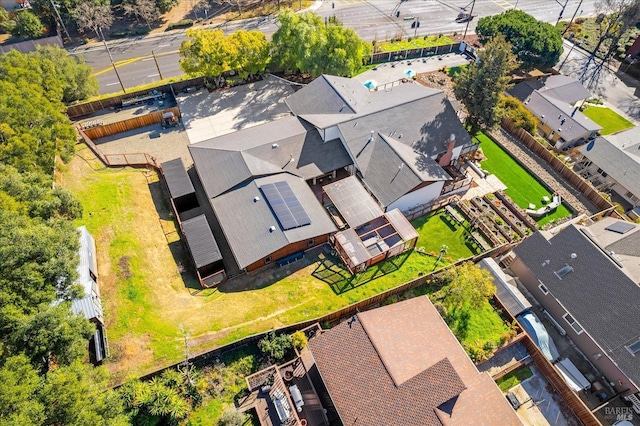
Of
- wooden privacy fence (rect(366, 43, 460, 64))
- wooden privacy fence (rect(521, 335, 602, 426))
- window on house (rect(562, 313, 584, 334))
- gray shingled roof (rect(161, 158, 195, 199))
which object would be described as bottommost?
wooden privacy fence (rect(521, 335, 602, 426))

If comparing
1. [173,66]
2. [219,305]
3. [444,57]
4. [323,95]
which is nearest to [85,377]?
[219,305]

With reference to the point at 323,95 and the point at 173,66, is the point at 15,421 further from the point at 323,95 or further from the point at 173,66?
the point at 173,66

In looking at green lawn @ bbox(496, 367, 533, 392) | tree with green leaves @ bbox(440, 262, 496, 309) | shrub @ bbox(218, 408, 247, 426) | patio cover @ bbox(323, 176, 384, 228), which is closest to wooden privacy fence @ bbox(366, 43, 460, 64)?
patio cover @ bbox(323, 176, 384, 228)

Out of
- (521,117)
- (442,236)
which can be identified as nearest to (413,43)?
(521,117)

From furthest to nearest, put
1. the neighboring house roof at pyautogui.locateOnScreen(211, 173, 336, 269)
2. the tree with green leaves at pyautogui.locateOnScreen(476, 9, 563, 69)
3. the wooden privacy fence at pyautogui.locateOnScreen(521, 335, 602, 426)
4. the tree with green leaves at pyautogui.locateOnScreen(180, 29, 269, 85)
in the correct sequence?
the tree with green leaves at pyautogui.locateOnScreen(476, 9, 563, 69) < the tree with green leaves at pyautogui.locateOnScreen(180, 29, 269, 85) < the neighboring house roof at pyautogui.locateOnScreen(211, 173, 336, 269) < the wooden privacy fence at pyautogui.locateOnScreen(521, 335, 602, 426)

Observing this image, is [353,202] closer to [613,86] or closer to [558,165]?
[558,165]

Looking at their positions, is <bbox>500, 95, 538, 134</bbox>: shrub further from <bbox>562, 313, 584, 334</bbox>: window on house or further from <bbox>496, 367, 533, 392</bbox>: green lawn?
<bbox>496, 367, 533, 392</bbox>: green lawn

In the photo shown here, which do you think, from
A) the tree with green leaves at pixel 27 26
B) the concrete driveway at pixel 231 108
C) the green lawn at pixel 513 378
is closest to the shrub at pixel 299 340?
the green lawn at pixel 513 378

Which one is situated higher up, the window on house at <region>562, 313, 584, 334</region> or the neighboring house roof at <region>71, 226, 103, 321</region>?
the neighboring house roof at <region>71, 226, 103, 321</region>
